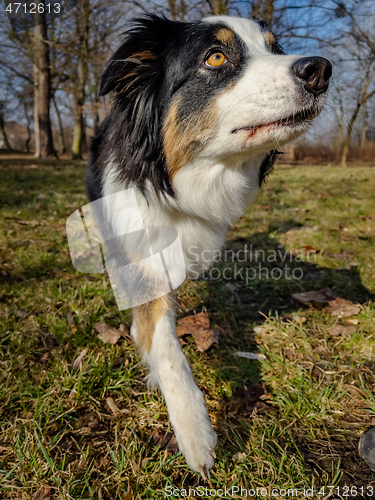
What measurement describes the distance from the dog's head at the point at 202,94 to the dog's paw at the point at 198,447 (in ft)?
4.39

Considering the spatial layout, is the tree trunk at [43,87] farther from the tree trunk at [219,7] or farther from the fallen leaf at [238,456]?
the fallen leaf at [238,456]

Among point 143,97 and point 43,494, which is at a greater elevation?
point 143,97

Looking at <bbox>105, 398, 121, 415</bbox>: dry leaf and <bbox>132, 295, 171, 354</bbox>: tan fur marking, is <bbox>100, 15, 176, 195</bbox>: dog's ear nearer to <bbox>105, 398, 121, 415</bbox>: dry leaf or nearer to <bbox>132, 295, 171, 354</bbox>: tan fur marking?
<bbox>132, 295, 171, 354</bbox>: tan fur marking

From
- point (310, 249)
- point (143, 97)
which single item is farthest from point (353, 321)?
point (143, 97)

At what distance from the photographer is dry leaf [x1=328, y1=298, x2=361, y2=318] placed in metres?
2.45

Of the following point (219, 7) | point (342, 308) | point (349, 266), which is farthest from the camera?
point (219, 7)

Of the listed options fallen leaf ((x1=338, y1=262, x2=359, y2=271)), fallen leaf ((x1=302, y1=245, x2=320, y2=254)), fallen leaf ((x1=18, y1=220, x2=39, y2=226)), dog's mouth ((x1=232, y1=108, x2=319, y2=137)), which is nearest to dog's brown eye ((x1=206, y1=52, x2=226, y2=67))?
dog's mouth ((x1=232, y1=108, x2=319, y2=137))

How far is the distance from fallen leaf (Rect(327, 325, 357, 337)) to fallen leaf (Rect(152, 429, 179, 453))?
1.32 m

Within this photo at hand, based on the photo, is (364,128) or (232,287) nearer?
(232,287)

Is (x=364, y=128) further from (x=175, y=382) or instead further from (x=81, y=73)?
(x=175, y=382)

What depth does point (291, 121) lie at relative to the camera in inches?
67.6

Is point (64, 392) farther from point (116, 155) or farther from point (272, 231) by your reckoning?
point (272, 231)

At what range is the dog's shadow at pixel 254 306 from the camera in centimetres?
171

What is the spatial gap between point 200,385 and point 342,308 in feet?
4.33
